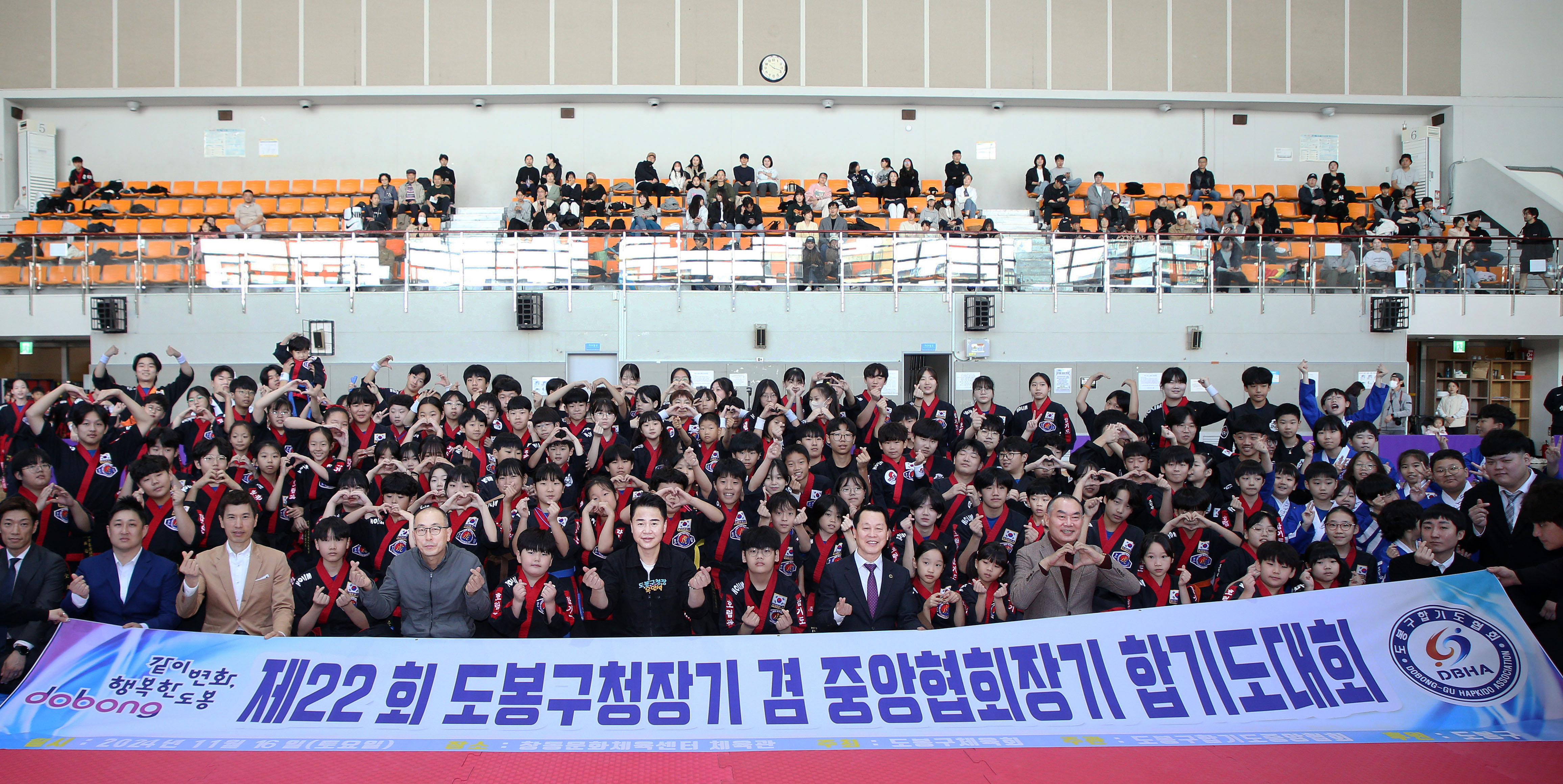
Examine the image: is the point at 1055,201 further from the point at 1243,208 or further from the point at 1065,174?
the point at 1243,208

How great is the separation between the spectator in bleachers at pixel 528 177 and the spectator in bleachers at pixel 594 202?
1.24m

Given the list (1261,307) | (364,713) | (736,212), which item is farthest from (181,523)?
(1261,307)

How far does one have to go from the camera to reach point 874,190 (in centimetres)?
1719

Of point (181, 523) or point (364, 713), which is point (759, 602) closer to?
point (364, 713)

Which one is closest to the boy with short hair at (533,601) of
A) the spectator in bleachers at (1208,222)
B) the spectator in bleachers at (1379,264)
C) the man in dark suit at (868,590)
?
the man in dark suit at (868,590)

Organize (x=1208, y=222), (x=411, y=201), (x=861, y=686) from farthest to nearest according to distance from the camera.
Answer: (x=411, y=201) → (x=1208, y=222) → (x=861, y=686)

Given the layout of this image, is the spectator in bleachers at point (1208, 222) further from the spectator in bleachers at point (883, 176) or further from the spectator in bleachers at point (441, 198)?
the spectator in bleachers at point (441, 198)

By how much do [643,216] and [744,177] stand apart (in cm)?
317

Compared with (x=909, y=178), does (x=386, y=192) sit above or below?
below

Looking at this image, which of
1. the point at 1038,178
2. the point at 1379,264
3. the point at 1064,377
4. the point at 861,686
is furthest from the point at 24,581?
the point at 1038,178

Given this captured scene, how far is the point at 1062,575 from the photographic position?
505cm

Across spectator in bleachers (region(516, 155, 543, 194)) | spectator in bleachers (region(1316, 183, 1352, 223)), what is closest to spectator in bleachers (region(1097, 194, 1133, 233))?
spectator in bleachers (region(1316, 183, 1352, 223))

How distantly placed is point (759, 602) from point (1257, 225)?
14.4 metres

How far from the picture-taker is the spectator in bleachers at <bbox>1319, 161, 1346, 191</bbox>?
17.1 metres
